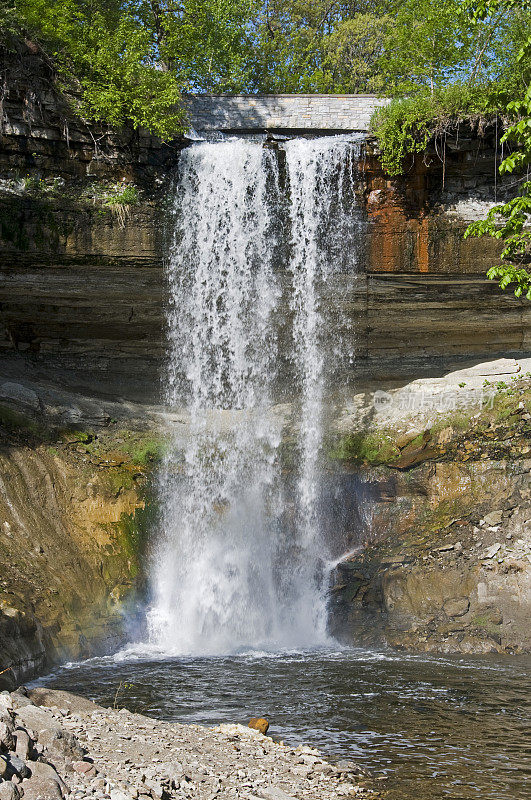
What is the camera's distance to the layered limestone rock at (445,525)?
38.1 ft

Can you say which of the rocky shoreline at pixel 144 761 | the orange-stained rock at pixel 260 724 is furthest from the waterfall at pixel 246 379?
the rocky shoreline at pixel 144 761

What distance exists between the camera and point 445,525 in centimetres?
1352

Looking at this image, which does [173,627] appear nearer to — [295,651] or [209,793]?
[295,651]

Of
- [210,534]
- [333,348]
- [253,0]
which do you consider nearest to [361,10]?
[253,0]

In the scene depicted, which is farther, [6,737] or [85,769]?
[85,769]

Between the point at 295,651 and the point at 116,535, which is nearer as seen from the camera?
the point at 295,651

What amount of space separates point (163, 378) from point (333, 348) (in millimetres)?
4243

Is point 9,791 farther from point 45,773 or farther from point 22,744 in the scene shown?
point 22,744

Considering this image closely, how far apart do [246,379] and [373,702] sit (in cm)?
956

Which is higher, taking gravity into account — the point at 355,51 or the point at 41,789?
the point at 355,51

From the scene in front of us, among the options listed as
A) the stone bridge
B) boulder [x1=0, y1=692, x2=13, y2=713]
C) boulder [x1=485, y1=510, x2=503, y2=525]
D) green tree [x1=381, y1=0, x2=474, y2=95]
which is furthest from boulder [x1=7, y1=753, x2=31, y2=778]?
green tree [x1=381, y1=0, x2=474, y2=95]

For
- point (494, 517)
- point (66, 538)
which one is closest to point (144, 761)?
point (66, 538)

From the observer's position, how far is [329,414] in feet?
55.5

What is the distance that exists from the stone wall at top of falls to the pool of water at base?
7.96 m
